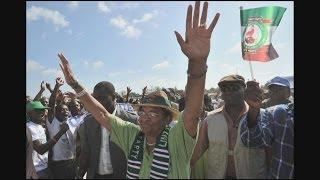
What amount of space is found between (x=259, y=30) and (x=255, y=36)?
151 millimetres

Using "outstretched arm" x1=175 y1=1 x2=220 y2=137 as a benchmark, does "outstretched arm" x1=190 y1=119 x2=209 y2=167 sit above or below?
below

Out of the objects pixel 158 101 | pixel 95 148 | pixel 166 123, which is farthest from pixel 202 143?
pixel 95 148

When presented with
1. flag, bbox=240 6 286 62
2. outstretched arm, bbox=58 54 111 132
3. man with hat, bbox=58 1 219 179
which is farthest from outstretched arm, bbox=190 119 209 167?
flag, bbox=240 6 286 62

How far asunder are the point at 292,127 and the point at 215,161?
1010 millimetres

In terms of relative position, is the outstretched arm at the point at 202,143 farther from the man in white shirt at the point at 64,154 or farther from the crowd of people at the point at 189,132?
the man in white shirt at the point at 64,154

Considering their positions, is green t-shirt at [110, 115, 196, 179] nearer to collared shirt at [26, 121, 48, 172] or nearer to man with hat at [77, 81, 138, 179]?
Result: man with hat at [77, 81, 138, 179]

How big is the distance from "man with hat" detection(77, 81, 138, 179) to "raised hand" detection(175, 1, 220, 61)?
2.33m

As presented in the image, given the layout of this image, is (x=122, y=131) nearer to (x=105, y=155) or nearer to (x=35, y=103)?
(x=105, y=155)

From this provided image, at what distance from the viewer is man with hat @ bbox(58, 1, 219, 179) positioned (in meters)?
2.78

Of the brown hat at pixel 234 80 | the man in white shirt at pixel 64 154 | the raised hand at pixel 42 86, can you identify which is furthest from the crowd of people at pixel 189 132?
the raised hand at pixel 42 86

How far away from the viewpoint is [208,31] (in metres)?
2.79

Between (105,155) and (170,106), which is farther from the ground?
(170,106)
